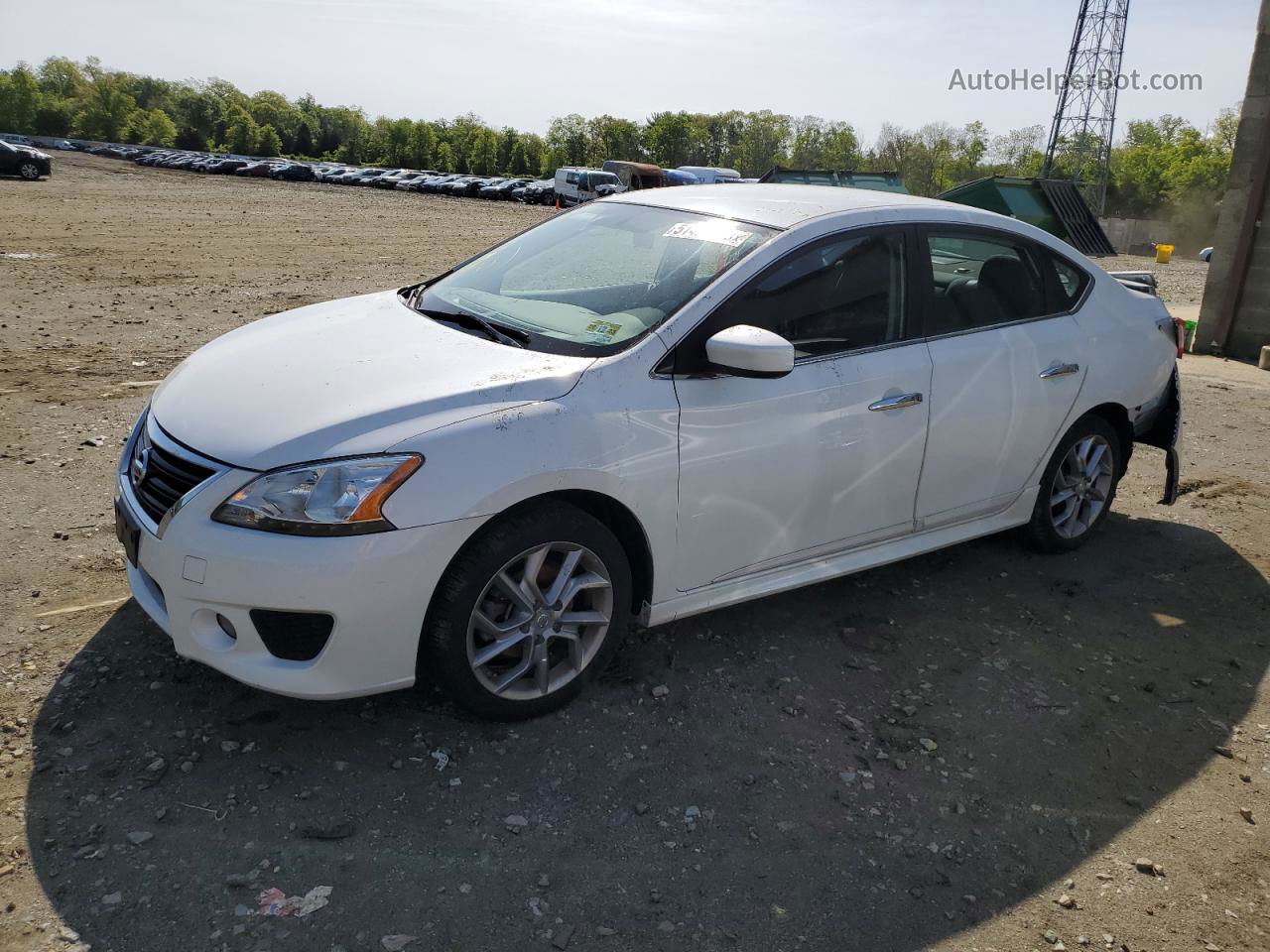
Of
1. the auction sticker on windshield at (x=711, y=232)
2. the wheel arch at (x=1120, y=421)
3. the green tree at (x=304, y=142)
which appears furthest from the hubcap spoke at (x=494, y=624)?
the green tree at (x=304, y=142)

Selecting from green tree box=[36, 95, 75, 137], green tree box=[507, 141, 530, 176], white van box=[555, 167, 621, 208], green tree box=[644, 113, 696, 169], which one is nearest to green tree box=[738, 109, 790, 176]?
green tree box=[644, 113, 696, 169]

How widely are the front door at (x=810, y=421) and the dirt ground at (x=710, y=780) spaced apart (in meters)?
0.54

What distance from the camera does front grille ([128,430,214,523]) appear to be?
3.07m

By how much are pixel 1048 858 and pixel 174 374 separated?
3399mm

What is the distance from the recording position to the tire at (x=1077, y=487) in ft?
16.3

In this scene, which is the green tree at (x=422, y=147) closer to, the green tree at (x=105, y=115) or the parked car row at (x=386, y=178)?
the green tree at (x=105, y=115)

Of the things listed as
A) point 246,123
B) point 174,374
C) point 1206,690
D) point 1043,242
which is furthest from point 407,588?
point 246,123

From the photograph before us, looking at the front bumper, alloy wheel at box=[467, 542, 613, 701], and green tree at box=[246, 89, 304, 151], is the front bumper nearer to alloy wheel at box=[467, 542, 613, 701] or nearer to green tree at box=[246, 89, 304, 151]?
alloy wheel at box=[467, 542, 613, 701]

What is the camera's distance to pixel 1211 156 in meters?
79.1

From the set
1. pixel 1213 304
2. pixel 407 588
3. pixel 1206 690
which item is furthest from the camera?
pixel 1213 304

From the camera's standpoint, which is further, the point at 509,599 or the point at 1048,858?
the point at 509,599

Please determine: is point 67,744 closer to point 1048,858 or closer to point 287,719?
point 287,719

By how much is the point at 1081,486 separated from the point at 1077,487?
36mm

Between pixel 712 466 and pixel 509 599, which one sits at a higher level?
pixel 712 466
